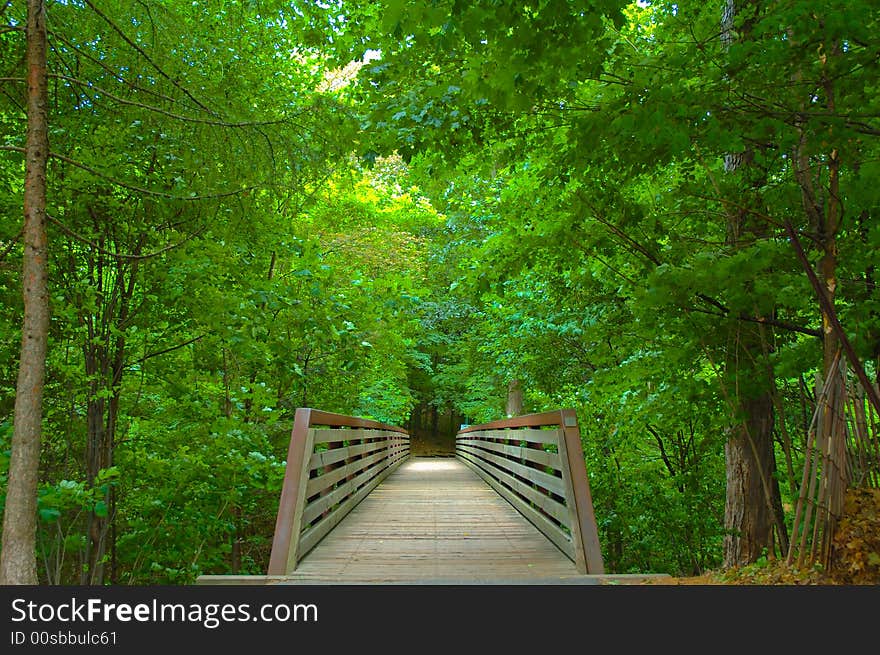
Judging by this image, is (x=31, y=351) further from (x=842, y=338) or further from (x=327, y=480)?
(x=842, y=338)

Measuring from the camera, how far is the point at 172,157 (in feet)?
16.5

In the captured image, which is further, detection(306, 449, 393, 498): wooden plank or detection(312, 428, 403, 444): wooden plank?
detection(312, 428, 403, 444): wooden plank

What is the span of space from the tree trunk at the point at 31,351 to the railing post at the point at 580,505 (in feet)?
11.3

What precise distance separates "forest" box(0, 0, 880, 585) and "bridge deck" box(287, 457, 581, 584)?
1272 mm

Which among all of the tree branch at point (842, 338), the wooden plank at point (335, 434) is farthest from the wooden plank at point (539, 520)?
the tree branch at point (842, 338)

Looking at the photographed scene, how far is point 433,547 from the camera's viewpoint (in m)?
4.91

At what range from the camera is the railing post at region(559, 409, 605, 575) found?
393cm

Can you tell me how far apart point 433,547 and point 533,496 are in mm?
1331

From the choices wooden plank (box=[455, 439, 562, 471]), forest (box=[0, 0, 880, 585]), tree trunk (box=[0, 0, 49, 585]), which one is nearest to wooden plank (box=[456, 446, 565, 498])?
wooden plank (box=[455, 439, 562, 471])

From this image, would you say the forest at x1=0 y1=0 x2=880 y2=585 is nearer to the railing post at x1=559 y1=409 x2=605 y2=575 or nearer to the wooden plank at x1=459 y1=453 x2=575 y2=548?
the railing post at x1=559 y1=409 x2=605 y2=575

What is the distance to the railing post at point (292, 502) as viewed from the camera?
393 centimetres

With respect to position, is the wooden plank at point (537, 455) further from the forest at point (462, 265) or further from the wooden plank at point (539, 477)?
the forest at point (462, 265)

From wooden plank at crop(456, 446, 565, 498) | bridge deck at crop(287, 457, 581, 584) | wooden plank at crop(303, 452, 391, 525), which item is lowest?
bridge deck at crop(287, 457, 581, 584)

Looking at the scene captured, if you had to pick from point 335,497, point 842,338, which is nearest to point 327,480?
point 335,497
